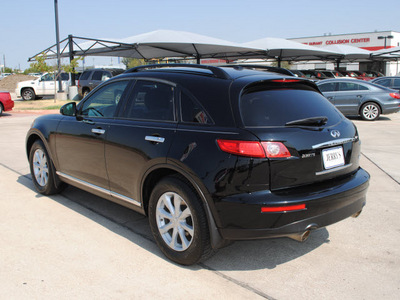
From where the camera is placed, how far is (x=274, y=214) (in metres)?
2.85

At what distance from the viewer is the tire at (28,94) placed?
24141mm

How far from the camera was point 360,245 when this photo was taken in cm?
374

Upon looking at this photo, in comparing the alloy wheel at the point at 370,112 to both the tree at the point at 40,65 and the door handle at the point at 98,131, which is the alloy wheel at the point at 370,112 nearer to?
the door handle at the point at 98,131

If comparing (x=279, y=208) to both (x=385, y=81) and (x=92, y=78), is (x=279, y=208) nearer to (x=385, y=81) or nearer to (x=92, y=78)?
(x=385, y=81)

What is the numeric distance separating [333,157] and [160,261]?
1721mm

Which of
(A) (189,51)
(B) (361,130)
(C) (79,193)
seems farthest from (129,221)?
(A) (189,51)

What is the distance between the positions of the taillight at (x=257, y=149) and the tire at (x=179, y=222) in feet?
1.67

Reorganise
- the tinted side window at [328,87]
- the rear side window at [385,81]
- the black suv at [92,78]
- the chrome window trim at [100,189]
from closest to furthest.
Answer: the chrome window trim at [100,189], the tinted side window at [328,87], the rear side window at [385,81], the black suv at [92,78]

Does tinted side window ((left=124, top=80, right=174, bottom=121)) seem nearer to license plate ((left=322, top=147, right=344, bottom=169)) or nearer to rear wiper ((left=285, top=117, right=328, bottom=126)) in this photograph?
rear wiper ((left=285, top=117, right=328, bottom=126))

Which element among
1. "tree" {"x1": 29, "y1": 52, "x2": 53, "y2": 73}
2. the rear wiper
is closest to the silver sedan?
the rear wiper

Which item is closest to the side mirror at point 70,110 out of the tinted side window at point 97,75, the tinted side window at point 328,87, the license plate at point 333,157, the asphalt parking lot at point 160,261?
the asphalt parking lot at point 160,261

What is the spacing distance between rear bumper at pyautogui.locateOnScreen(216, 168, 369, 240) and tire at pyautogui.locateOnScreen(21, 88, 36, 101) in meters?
24.2

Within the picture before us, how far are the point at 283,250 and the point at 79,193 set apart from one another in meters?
3.04

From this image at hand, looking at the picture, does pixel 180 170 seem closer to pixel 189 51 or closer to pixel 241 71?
pixel 241 71
